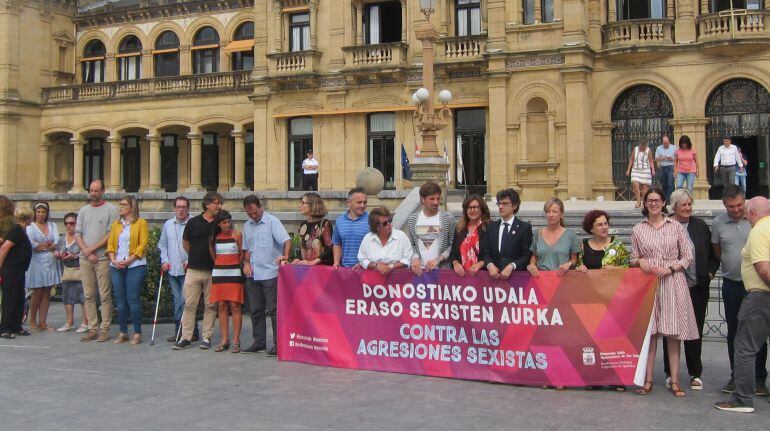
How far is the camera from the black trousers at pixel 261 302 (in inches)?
427

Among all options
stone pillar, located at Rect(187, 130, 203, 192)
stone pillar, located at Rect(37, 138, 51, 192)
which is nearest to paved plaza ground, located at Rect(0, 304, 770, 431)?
stone pillar, located at Rect(187, 130, 203, 192)

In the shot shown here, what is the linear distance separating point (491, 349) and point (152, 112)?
3115cm

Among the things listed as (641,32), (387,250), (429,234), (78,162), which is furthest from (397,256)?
(78,162)

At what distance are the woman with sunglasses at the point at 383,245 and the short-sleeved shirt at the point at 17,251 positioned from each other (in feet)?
20.1

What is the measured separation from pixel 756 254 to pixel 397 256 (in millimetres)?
3987

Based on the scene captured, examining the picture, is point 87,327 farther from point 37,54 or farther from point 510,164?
point 37,54

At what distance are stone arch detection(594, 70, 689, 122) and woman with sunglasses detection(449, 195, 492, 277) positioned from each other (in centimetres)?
1738

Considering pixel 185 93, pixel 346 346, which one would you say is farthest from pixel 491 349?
pixel 185 93

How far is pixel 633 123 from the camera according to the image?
83.3ft

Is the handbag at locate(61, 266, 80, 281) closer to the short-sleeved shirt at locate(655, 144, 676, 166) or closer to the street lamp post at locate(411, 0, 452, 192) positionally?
the street lamp post at locate(411, 0, 452, 192)

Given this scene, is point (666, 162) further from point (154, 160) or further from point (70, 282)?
point (154, 160)

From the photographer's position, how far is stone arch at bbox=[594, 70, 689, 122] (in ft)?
80.3

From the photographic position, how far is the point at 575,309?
336 inches

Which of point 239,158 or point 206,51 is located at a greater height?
point 206,51
